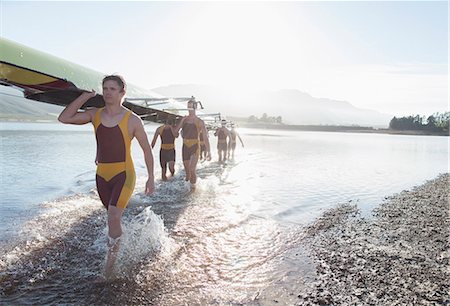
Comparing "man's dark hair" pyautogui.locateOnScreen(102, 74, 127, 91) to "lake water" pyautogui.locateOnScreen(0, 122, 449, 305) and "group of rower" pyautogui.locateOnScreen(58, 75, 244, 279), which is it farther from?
"lake water" pyautogui.locateOnScreen(0, 122, 449, 305)

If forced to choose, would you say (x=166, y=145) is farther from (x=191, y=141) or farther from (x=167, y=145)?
(x=191, y=141)

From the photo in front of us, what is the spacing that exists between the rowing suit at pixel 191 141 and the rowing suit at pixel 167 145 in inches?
49.1

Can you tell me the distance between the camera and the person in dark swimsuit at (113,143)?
13.3 ft

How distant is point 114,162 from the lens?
168 inches

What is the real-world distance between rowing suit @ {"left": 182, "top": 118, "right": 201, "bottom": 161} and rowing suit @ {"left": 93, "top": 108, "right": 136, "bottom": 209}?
5.53 meters

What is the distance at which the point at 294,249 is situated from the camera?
522 cm

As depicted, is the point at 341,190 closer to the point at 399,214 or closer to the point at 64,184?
the point at 399,214

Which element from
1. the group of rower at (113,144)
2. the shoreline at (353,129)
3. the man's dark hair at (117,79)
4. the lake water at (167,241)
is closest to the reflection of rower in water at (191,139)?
the lake water at (167,241)

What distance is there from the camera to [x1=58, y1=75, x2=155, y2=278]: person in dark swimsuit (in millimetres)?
4059

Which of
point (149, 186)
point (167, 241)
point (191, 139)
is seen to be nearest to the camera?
point (149, 186)

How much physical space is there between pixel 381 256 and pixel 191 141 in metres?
6.38

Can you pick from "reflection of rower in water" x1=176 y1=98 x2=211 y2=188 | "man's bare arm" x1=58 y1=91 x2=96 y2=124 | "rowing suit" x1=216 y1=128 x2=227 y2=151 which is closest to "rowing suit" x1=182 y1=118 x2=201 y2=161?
"reflection of rower in water" x1=176 y1=98 x2=211 y2=188

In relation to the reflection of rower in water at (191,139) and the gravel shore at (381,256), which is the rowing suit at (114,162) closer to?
the gravel shore at (381,256)

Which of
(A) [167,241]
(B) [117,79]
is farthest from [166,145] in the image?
(B) [117,79]
